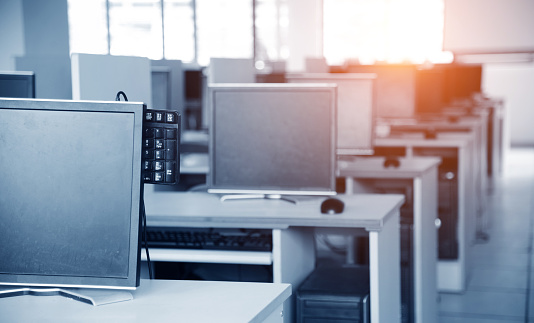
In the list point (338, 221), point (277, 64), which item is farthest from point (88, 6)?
point (338, 221)

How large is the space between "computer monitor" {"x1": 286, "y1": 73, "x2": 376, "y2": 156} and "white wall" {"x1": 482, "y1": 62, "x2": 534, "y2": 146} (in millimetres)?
10841

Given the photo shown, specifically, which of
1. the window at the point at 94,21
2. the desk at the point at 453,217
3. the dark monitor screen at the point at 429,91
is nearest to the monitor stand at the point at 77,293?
the desk at the point at 453,217

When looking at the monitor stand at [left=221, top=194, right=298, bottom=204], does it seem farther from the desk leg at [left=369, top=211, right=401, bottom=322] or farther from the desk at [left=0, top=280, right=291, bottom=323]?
the desk at [left=0, top=280, right=291, bottom=323]

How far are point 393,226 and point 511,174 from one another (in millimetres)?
8112

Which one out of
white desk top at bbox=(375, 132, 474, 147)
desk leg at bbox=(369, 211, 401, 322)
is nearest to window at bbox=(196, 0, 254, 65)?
white desk top at bbox=(375, 132, 474, 147)

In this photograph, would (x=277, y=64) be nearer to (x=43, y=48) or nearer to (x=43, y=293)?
(x=43, y=48)

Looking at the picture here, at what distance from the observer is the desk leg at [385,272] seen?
221 centimetres

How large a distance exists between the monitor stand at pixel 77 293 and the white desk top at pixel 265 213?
2.67ft

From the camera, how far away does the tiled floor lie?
3653mm

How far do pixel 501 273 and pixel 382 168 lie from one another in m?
1.47

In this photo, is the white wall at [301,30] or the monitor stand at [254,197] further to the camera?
the white wall at [301,30]

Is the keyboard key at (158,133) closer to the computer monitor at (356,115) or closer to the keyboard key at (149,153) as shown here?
the keyboard key at (149,153)

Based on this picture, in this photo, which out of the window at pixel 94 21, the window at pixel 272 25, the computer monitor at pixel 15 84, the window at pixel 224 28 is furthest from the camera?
the window at pixel 272 25

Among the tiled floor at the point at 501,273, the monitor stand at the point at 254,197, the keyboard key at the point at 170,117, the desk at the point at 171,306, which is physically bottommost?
the tiled floor at the point at 501,273
